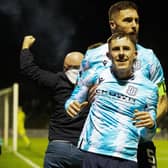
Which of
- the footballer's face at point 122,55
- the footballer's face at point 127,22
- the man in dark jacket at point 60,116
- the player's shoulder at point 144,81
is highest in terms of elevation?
the footballer's face at point 127,22

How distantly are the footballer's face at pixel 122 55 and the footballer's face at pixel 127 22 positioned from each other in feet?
0.79

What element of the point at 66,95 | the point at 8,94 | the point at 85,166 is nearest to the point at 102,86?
the point at 85,166

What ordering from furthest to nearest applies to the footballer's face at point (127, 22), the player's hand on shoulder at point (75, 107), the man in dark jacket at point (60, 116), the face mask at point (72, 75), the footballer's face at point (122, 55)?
the face mask at point (72, 75), the man in dark jacket at point (60, 116), the footballer's face at point (127, 22), the player's hand on shoulder at point (75, 107), the footballer's face at point (122, 55)

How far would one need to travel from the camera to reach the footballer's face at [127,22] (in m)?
4.49

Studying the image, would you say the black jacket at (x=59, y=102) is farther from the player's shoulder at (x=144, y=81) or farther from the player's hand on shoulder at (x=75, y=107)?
the player's shoulder at (x=144, y=81)

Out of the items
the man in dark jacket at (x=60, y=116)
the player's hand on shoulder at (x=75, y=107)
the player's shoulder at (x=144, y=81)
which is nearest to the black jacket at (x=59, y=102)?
the man in dark jacket at (x=60, y=116)

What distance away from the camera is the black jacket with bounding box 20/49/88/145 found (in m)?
5.70

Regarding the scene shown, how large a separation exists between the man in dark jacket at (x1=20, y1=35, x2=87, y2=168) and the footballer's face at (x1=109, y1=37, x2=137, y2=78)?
1.40 m

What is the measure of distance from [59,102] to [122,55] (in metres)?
1.76

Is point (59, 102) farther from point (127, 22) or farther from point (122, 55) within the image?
point (122, 55)

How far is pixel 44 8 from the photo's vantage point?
54.7 meters

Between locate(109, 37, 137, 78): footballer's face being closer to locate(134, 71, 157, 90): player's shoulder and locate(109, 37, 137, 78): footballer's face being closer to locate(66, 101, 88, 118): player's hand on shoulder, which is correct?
locate(134, 71, 157, 90): player's shoulder

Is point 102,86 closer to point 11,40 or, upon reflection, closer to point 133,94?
point 133,94

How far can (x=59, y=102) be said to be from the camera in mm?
5824
